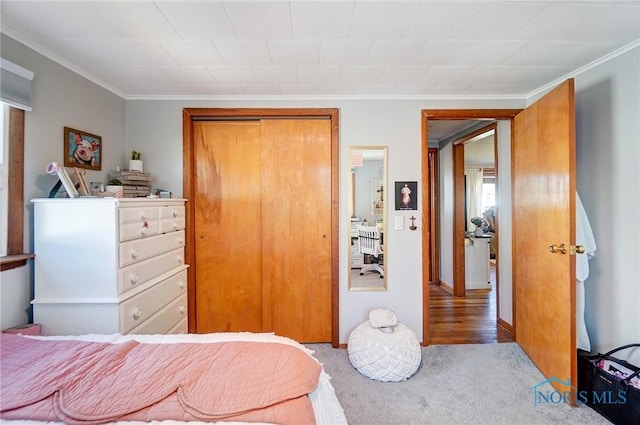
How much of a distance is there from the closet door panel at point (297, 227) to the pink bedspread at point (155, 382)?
4.74 ft

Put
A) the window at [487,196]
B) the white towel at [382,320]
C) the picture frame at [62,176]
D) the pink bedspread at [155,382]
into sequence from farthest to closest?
the window at [487,196] → the white towel at [382,320] → the picture frame at [62,176] → the pink bedspread at [155,382]

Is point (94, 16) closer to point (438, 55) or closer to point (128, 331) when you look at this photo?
point (128, 331)

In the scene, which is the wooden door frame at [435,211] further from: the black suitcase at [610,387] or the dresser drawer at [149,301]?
the dresser drawer at [149,301]

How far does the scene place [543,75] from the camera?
7.34 feet

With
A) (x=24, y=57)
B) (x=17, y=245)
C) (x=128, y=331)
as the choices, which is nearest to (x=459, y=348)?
(x=128, y=331)

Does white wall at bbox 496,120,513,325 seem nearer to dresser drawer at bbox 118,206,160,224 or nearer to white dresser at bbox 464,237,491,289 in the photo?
white dresser at bbox 464,237,491,289

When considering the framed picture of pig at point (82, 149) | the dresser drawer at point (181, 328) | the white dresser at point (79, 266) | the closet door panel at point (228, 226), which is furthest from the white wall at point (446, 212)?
the framed picture of pig at point (82, 149)

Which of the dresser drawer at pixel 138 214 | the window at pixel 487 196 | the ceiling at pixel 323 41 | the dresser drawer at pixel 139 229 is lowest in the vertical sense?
the dresser drawer at pixel 139 229

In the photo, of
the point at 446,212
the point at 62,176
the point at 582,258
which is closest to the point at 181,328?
the point at 62,176

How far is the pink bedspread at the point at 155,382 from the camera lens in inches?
34.2

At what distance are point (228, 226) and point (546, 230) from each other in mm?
2668

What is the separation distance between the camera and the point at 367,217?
8.75 feet

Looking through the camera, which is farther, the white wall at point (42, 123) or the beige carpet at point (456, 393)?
the beige carpet at point (456, 393)

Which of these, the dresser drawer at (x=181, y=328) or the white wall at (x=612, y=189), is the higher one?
the white wall at (x=612, y=189)
